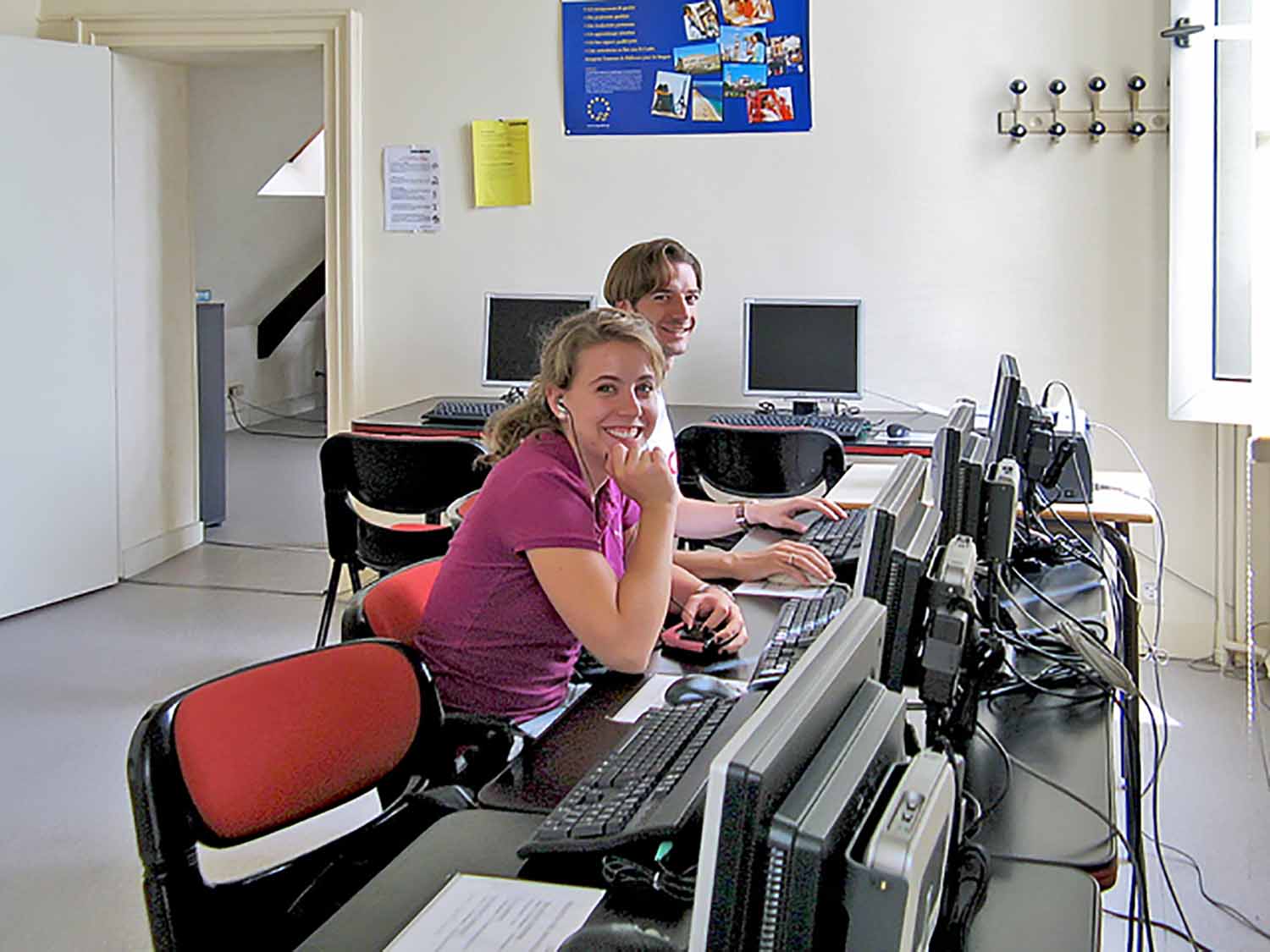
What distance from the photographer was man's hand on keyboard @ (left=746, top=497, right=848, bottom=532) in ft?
9.23

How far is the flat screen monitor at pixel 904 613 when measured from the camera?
50.6 inches

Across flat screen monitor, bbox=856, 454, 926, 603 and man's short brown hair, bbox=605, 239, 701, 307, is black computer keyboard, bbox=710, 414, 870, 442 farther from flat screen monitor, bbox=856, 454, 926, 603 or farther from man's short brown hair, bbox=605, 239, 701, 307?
flat screen monitor, bbox=856, 454, 926, 603

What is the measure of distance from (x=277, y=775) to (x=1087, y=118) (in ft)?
12.0

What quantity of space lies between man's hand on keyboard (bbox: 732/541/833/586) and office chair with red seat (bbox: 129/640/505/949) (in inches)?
31.3

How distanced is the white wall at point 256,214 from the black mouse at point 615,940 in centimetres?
472

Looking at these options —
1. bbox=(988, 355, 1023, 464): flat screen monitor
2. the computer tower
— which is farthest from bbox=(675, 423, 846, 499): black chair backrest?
the computer tower

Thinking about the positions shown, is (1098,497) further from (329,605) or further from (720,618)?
(329,605)

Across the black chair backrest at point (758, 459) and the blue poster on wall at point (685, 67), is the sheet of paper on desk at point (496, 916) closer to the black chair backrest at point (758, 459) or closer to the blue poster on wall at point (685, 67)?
the black chair backrest at point (758, 459)

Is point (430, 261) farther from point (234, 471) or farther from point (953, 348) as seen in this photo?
point (234, 471)

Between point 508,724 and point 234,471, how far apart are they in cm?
614

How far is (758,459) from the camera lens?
371 cm

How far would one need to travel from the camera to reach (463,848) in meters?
1.28

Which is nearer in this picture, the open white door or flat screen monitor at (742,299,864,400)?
flat screen monitor at (742,299,864,400)

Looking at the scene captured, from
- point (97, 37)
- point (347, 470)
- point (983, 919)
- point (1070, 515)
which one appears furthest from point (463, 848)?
point (97, 37)
